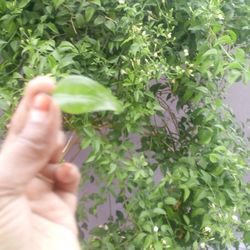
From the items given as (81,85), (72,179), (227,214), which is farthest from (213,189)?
(81,85)

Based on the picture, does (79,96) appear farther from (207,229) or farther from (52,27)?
(207,229)

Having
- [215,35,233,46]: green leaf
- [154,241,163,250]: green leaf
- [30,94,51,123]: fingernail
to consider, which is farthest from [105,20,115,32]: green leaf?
[30,94,51,123]: fingernail

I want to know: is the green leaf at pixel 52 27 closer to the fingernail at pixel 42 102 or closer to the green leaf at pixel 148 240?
the green leaf at pixel 148 240

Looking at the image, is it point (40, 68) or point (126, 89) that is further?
point (126, 89)

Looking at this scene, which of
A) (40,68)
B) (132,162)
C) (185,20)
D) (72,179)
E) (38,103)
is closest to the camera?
(38,103)

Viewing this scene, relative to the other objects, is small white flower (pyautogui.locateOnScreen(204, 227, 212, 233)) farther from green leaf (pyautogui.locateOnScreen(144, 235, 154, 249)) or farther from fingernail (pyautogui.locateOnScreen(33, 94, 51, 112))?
fingernail (pyautogui.locateOnScreen(33, 94, 51, 112))

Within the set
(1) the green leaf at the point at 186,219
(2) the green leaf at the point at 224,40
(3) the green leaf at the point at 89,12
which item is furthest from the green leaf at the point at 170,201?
(3) the green leaf at the point at 89,12

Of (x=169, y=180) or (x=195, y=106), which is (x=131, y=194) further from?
(x=195, y=106)
